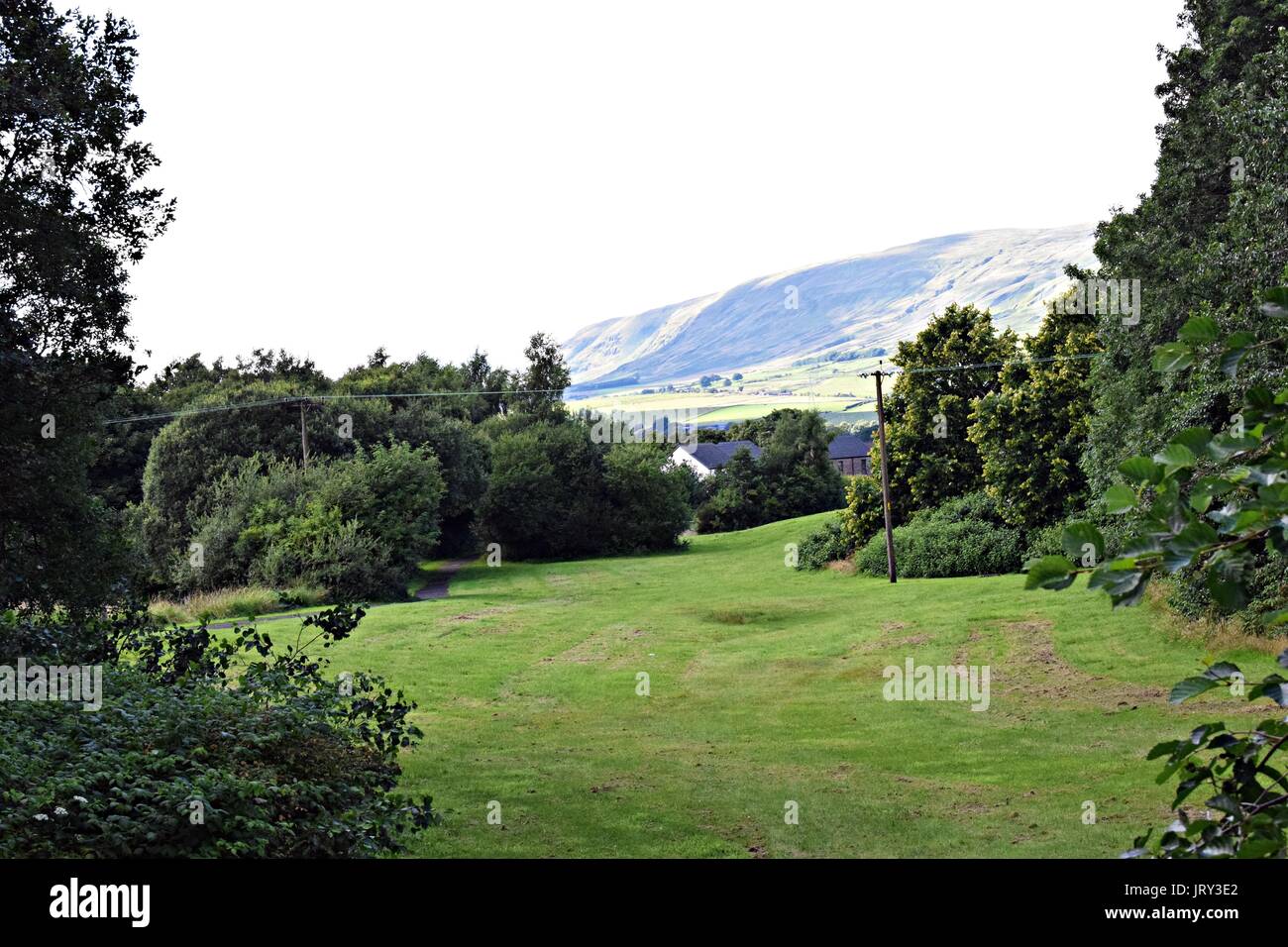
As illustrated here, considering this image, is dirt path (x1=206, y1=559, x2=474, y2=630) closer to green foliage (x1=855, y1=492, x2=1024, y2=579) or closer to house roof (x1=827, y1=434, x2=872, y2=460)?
green foliage (x1=855, y1=492, x2=1024, y2=579)

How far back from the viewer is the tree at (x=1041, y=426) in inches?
1492

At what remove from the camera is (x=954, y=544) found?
133ft

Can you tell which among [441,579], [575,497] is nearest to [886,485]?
[441,579]

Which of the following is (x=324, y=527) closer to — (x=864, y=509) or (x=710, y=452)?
(x=864, y=509)

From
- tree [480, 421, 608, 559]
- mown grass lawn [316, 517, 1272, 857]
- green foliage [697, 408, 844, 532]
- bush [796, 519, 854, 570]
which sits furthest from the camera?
green foliage [697, 408, 844, 532]

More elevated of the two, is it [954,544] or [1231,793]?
[1231,793]

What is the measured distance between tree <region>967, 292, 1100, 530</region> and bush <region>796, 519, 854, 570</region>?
7.85 meters

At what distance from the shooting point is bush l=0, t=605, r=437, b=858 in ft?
24.0

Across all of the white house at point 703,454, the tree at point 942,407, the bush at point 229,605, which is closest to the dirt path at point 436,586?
the bush at point 229,605

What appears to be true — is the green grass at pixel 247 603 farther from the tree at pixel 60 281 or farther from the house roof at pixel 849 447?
the house roof at pixel 849 447

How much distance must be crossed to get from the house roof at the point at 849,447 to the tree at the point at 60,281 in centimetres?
9579

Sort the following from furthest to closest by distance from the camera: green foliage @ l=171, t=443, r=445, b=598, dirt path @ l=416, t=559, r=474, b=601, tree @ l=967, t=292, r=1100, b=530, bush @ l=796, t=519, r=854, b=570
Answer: bush @ l=796, t=519, r=854, b=570 → dirt path @ l=416, t=559, r=474, b=601 → green foliage @ l=171, t=443, r=445, b=598 → tree @ l=967, t=292, r=1100, b=530

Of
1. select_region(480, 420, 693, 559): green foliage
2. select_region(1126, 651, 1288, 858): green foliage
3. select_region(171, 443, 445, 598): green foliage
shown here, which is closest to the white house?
select_region(480, 420, 693, 559): green foliage

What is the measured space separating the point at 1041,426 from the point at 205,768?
35.7m
